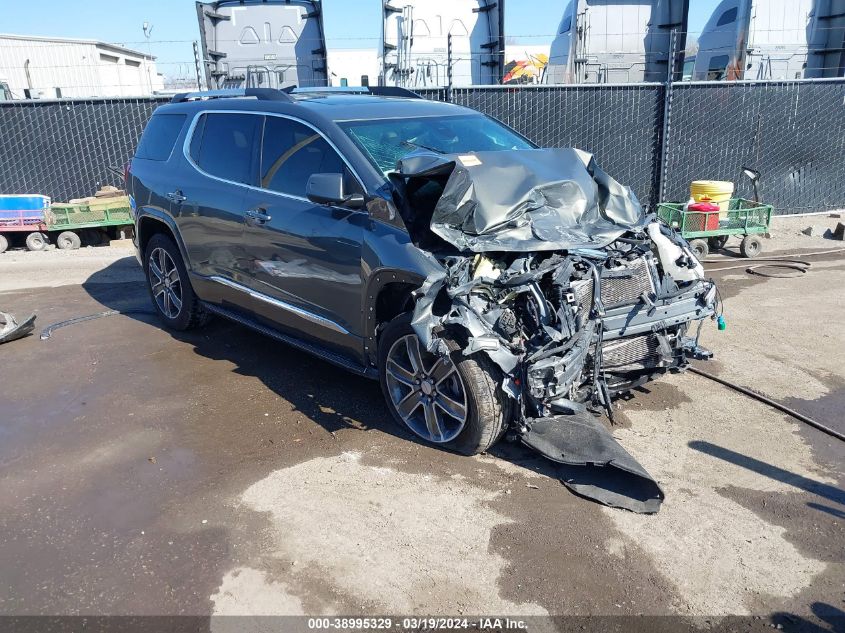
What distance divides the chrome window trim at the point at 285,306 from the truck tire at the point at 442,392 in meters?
0.50

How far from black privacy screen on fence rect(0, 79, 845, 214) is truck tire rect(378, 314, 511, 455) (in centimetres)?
741

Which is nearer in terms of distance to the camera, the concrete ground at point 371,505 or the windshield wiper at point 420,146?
the concrete ground at point 371,505

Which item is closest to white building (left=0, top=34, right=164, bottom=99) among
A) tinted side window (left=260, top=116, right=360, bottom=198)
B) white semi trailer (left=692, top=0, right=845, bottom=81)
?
white semi trailer (left=692, top=0, right=845, bottom=81)

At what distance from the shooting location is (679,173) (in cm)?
1124

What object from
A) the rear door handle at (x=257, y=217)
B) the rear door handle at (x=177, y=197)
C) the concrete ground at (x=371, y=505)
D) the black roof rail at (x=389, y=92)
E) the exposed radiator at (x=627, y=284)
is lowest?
the concrete ground at (x=371, y=505)

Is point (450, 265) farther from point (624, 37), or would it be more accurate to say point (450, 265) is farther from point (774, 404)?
Result: point (624, 37)

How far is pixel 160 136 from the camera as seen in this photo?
21.0 feet

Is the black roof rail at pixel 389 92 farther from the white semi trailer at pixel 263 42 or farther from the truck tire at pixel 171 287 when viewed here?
the white semi trailer at pixel 263 42

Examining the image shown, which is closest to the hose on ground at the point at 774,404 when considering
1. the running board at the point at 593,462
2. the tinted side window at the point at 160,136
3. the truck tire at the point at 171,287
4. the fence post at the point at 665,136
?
the running board at the point at 593,462

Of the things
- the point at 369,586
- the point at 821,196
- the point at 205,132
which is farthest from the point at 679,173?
the point at 369,586

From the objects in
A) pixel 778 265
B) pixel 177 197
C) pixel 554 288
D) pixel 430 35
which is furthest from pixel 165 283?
pixel 430 35

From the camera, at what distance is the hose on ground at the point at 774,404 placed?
14.5ft

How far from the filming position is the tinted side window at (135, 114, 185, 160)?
621 cm

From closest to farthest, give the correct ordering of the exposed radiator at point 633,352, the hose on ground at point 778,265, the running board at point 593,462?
the running board at point 593,462 < the exposed radiator at point 633,352 < the hose on ground at point 778,265
